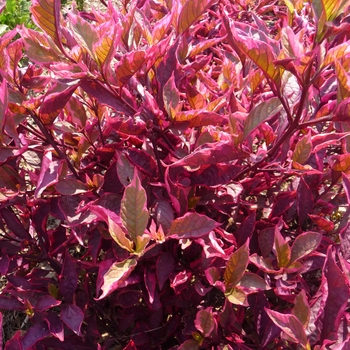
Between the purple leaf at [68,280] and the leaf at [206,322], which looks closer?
the leaf at [206,322]

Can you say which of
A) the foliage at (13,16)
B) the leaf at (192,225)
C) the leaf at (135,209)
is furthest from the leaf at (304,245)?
the foliage at (13,16)

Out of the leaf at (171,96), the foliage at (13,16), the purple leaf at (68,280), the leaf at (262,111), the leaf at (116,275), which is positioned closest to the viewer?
the leaf at (116,275)

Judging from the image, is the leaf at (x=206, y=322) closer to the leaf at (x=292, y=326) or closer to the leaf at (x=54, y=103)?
the leaf at (x=292, y=326)

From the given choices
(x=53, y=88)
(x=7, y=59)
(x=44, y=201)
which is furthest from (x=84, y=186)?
(x=7, y=59)

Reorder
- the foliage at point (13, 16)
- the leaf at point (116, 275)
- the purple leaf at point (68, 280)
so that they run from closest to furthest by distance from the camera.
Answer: the leaf at point (116, 275) < the purple leaf at point (68, 280) < the foliage at point (13, 16)

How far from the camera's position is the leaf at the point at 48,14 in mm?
1032

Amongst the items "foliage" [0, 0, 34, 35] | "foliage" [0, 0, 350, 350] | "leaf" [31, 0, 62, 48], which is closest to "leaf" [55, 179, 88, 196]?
"foliage" [0, 0, 350, 350]

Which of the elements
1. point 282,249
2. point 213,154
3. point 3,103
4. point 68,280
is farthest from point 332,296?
point 3,103

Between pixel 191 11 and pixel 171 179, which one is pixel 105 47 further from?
pixel 171 179

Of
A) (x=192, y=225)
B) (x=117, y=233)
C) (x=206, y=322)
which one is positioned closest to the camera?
(x=117, y=233)

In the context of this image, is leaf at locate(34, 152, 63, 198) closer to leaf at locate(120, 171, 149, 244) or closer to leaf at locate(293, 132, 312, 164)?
leaf at locate(120, 171, 149, 244)

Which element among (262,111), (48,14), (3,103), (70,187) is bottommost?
(70,187)

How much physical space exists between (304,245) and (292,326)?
10.2 inches

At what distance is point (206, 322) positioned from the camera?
3.96 feet
